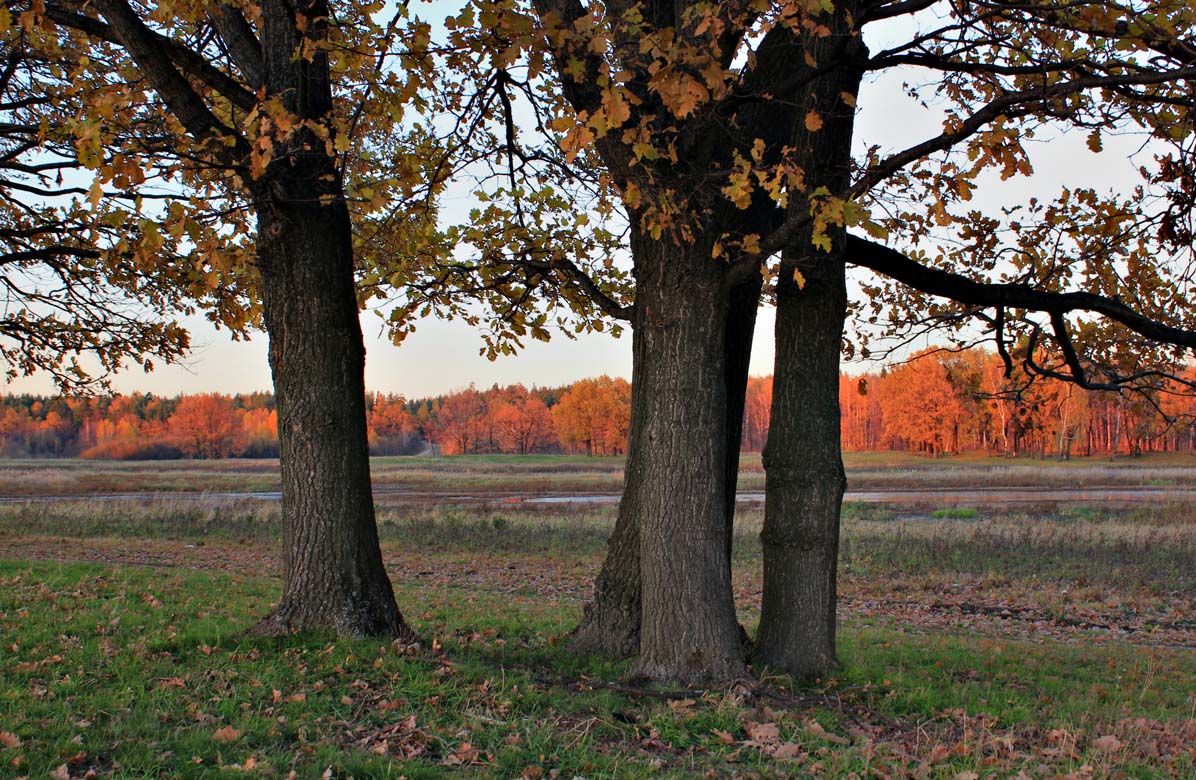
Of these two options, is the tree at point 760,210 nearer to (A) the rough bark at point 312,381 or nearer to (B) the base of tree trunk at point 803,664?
(B) the base of tree trunk at point 803,664

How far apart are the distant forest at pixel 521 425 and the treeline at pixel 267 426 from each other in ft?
0.51

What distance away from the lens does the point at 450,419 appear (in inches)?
5089

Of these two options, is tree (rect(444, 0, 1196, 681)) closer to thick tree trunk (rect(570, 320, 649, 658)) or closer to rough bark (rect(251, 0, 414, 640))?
thick tree trunk (rect(570, 320, 649, 658))

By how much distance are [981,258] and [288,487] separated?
7.31 m

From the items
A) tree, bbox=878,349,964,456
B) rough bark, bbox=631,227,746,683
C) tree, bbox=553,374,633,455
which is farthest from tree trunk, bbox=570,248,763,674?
tree, bbox=553,374,633,455

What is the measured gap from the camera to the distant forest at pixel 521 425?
8144 centimetres

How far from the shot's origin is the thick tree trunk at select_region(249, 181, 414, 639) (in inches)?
272

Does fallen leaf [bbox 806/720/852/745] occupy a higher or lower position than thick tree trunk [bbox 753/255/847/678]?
lower

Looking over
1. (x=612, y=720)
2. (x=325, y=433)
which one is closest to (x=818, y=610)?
(x=612, y=720)

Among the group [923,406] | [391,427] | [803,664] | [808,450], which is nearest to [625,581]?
[803,664]

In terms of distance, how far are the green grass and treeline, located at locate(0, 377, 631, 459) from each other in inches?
3461

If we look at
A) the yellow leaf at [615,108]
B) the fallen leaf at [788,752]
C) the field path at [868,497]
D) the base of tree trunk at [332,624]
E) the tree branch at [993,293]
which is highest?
the yellow leaf at [615,108]

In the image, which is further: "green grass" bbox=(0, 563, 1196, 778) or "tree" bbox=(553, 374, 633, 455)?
"tree" bbox=(553, 374, 633, 455)

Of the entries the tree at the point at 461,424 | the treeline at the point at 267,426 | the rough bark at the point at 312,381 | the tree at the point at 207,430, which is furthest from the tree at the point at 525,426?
the rough bark at the point at 312,381
